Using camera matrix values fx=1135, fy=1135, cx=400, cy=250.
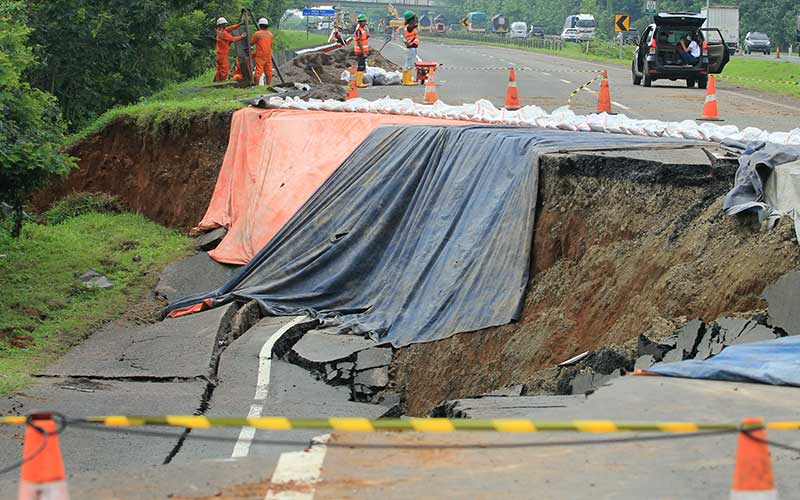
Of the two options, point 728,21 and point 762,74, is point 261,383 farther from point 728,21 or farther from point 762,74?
point 728,21

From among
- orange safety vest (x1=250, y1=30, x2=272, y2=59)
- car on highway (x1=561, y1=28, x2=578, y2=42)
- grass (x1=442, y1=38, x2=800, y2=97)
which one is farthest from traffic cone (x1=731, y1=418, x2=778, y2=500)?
car on highway (x1=561, y1=28, x2=578, y2=42)

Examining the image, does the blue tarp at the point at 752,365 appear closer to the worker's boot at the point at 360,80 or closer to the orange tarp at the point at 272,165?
the orange tarp at the point at 272,165

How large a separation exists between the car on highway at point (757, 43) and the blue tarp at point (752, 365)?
60636 mm

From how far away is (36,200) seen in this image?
84.1 feet

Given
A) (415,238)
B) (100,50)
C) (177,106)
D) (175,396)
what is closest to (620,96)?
(177,106)

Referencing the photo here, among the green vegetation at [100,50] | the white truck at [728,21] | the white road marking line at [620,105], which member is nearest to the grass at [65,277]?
the green vegetation at [100,50]

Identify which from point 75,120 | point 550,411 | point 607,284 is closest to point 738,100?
point 607,284

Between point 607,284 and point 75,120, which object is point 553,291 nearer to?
point 607,284

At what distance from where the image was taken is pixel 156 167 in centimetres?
2462

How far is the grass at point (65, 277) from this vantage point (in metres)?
15.4

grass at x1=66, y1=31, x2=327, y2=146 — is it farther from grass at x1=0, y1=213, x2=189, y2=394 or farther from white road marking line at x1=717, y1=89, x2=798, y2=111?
white road marking line at x1=717, y1=89, x2=798, y2=111

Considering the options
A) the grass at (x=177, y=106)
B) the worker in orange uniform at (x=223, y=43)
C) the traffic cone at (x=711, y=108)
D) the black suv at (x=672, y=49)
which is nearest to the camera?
the traffic cone at (x=711, y=108)

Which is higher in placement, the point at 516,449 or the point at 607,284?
the point at 516,449

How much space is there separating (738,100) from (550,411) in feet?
63.0
